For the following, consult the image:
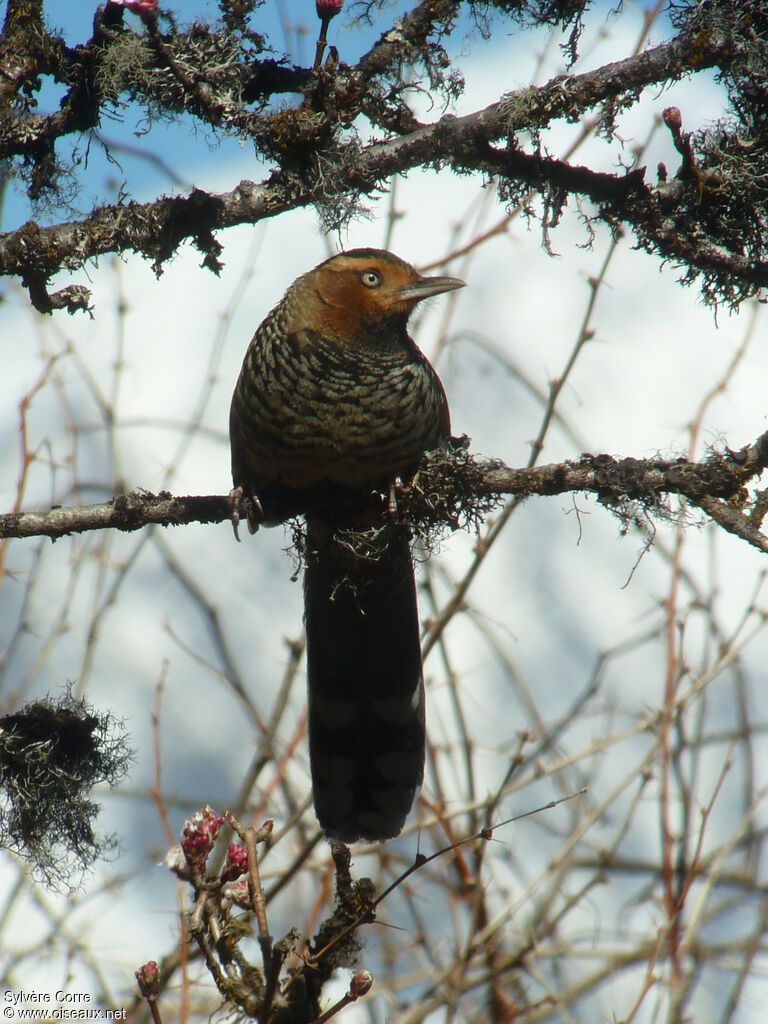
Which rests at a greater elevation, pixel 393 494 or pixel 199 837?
pixel 393 494

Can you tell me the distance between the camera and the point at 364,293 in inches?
121

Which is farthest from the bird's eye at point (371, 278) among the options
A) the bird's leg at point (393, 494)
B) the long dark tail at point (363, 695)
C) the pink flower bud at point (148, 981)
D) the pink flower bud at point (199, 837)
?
the pink flower bud at point (148, 981)

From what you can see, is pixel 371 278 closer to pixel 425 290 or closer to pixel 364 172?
pixel 425 290

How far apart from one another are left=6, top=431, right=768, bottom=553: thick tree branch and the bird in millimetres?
148

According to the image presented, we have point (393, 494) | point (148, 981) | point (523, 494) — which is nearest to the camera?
point (148, 981)

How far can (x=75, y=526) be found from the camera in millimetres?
2354

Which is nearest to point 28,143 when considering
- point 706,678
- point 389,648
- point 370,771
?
point 389,648

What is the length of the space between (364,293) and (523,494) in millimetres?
1052

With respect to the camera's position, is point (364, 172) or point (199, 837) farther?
point (364, 172)

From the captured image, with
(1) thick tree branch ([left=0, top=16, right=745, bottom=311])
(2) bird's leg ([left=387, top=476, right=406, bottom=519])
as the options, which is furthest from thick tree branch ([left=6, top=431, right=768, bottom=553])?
(1) thick tree branch ([left=0, top=16, right=745, bottom=311])

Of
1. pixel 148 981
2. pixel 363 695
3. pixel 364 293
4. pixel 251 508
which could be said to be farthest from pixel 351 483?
pixel 148 981

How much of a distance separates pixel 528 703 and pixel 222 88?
9.87ft

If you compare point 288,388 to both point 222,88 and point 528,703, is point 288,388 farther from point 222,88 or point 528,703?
point 528,703

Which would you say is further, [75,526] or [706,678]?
[706,678]
